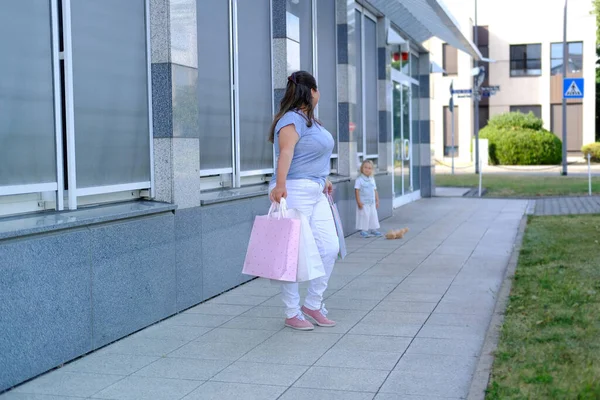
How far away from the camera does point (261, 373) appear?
561cm

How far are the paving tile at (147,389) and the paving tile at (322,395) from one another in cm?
60

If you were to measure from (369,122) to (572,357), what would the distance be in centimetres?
1109

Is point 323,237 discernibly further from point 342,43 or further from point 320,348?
point 342,43

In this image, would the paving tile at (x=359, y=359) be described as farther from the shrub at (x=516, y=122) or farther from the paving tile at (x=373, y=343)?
the shrub at (x=516, y=122)

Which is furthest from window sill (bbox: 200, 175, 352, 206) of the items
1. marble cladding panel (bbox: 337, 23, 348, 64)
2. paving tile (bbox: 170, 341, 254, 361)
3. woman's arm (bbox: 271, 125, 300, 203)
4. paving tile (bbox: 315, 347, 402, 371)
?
marble cladding panel (bbox: 337, 23, 348, 64)


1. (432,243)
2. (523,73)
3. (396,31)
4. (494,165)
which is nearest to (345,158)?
(432,243)

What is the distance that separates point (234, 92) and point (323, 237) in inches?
121

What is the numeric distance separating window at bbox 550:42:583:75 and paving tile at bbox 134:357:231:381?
49.8 m

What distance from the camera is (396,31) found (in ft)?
63.0

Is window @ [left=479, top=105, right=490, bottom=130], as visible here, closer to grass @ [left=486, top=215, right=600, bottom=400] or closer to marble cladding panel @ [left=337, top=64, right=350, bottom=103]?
marble cladding panel @ [left=337, top=64, right=350, bottom=103]

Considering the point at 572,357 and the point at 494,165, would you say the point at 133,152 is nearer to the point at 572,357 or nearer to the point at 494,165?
the point at 572,357

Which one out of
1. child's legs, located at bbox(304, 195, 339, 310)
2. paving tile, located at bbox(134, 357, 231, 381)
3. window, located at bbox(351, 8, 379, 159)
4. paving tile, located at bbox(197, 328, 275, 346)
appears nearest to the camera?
paving tile, located at bbox(134, 357, 231, 381)

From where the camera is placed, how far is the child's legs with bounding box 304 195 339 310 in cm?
686

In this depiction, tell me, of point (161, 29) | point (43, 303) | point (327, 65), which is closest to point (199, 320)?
point (43, 303)
